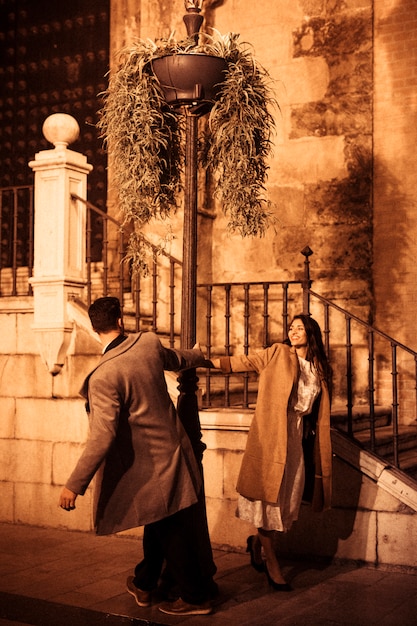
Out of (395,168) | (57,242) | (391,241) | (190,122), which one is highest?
(395,168)

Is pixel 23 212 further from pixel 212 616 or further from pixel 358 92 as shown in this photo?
pixel 212 616

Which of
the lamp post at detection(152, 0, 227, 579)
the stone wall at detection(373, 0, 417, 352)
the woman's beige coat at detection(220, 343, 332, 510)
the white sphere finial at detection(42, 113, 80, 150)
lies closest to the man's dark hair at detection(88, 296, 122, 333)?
the lamp post at detection(152, 0, 227, 579)

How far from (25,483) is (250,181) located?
3.65 meters

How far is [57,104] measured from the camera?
38.8ft

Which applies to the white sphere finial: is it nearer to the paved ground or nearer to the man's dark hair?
the man's dark hair

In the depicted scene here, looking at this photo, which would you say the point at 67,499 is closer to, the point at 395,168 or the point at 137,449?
the point at 137,449

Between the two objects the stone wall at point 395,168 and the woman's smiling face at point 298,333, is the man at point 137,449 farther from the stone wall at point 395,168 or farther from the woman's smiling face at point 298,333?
the stone wall at point 395,168

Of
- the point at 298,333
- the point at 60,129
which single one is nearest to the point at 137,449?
the point at 298,333

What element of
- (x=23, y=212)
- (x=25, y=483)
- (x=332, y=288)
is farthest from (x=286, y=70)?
(x=25, y=483)

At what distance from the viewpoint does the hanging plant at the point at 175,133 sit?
621 centimetres

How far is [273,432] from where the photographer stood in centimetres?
611

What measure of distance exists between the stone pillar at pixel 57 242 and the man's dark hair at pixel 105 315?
274 cm

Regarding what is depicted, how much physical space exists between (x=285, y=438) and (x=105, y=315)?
4.91 ft


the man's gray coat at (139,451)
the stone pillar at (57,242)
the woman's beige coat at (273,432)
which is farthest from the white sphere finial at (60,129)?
the man's gray coat at (139,451)
